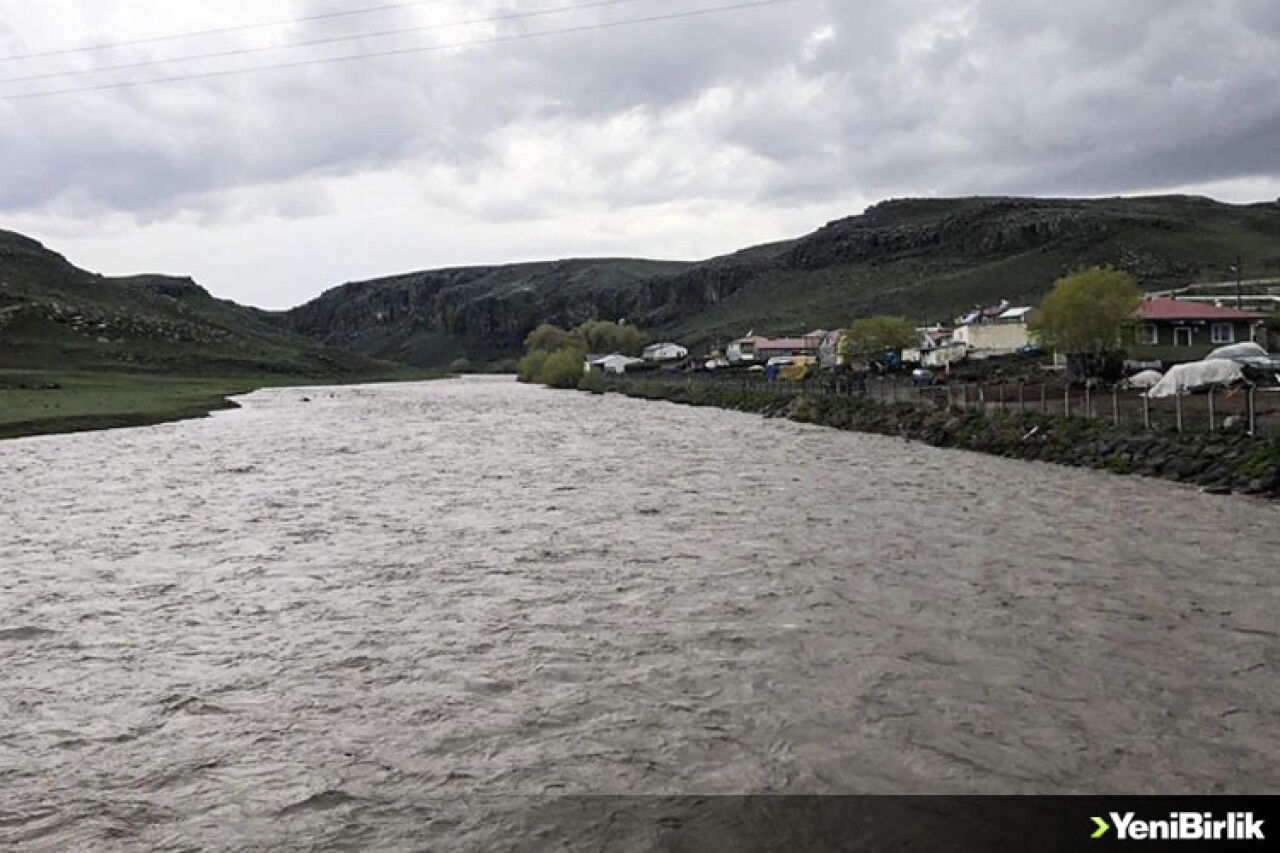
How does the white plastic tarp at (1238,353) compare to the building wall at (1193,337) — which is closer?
the white plastic tarp at (1238,353)

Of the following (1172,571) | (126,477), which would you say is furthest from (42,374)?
(1172,571)

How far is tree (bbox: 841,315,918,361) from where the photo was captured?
87.2 metres

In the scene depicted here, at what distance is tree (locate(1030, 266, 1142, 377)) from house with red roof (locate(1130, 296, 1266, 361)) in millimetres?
A: 16582

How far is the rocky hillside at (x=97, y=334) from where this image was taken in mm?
136000

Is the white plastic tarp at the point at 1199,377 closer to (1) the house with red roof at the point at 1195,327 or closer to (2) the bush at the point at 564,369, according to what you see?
(1) the house with red roof at the point at 1195,327

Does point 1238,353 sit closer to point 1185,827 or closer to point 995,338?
point 995,338

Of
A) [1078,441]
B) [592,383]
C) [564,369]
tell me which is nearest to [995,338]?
[592,383]

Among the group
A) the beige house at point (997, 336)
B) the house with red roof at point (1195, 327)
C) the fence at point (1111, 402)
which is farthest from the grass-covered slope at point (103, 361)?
the house with red roof at point (1195, 327)

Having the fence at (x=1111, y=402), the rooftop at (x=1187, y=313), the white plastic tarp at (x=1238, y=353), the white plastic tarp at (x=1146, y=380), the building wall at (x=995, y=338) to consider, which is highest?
the rooftop at (x=1187, y=313)

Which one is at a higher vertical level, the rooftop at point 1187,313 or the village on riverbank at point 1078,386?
the rooftop at point 1187,313

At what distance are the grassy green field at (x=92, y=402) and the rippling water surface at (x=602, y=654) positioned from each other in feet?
93.9

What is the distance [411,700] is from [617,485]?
61.7 feet

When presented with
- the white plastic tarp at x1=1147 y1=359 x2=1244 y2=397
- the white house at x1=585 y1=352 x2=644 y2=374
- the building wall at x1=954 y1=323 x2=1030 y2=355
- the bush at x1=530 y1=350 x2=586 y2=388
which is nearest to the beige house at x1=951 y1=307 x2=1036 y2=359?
the building wall at x1=954 y1=323 x2=1030 y2=355

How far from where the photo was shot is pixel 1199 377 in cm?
4184
